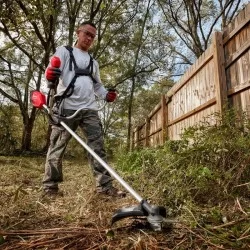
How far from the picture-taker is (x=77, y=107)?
4039 mm

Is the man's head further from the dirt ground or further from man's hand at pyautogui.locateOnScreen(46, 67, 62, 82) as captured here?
the dirt ground

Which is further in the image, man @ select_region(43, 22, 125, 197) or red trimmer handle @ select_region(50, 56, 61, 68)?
man @ select_region(43, 22, 125, 197)

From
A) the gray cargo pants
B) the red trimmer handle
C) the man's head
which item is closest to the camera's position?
the red trimmer handle

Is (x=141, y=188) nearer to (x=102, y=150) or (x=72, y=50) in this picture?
(x=102, y=150)

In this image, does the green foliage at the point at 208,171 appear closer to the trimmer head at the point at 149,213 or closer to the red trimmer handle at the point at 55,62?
the trimmer head at the point at 149,213

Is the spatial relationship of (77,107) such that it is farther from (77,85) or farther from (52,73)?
(52,73)

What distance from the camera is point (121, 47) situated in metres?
18.2

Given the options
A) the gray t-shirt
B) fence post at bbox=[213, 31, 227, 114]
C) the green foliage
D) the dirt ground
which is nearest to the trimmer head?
the dirt ground

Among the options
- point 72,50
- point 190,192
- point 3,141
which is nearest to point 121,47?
point 3,141

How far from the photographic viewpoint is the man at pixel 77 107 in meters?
3.86

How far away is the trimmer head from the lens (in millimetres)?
1896

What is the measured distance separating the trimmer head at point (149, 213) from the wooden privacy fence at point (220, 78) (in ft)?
6.02

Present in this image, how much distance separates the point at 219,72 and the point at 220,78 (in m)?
0.08

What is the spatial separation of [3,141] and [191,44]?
11.8m
